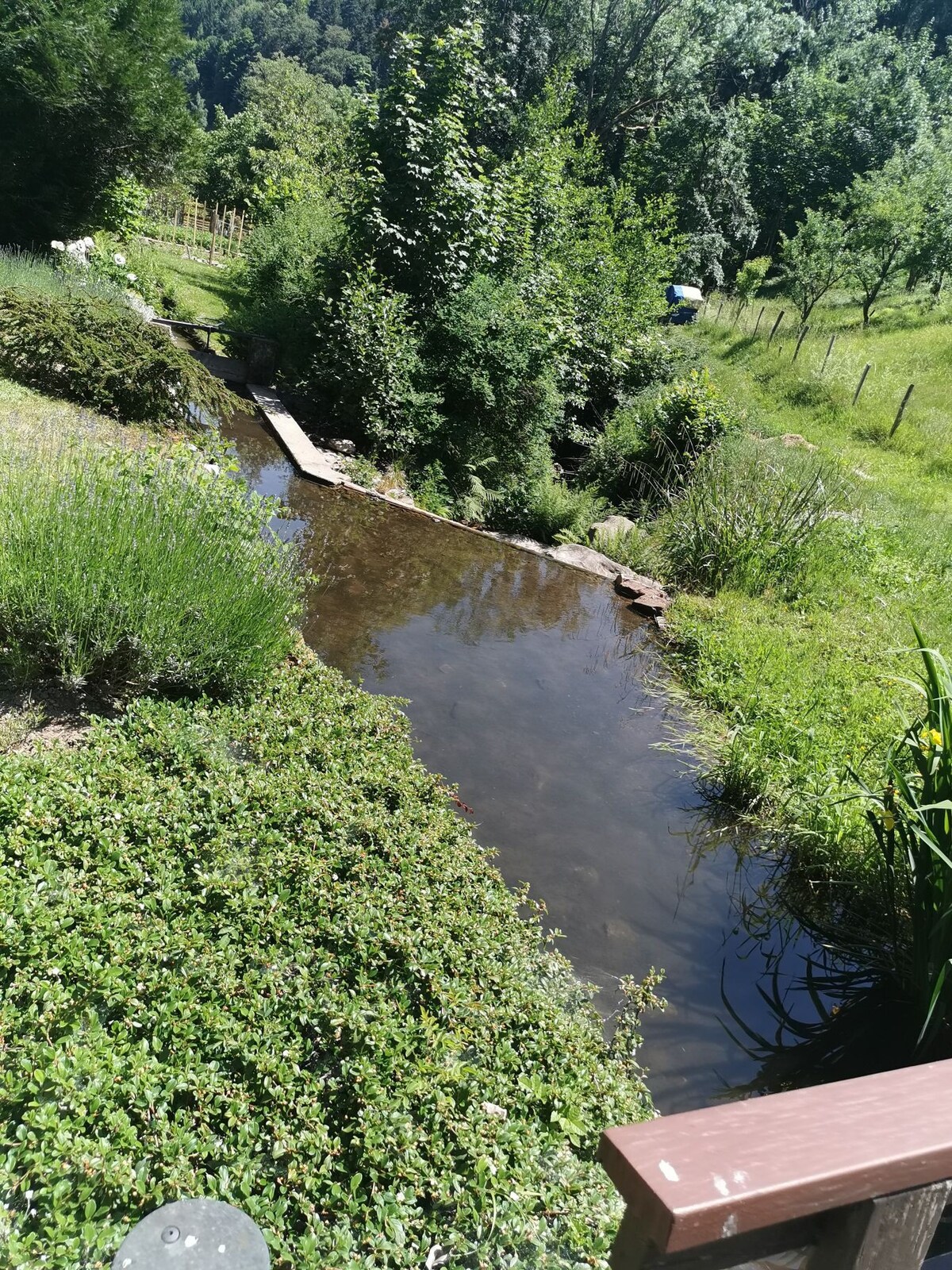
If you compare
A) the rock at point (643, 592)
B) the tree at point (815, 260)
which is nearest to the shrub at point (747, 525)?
the rock at point (643, 592)

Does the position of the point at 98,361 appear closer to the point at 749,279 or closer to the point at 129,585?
the point at 129,585

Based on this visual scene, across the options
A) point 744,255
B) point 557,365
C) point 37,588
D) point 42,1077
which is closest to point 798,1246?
point 42,1077

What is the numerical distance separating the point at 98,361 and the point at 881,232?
69.8ft

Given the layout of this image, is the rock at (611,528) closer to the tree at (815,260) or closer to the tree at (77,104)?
the tree at (77,104)

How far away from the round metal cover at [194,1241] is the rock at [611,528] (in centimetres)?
892

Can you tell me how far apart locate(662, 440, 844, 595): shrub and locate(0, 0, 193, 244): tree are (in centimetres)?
1127

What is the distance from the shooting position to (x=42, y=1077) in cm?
218

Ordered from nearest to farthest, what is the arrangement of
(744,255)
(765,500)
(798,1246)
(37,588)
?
(798,1246), (37,588), (765,500), (744,255)

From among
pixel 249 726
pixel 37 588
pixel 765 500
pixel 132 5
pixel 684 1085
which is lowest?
pixel 684 1085

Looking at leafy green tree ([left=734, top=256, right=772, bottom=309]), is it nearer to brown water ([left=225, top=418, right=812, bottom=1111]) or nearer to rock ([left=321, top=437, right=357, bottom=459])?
rock ([left=321, top=437, right=357, bottom=459])

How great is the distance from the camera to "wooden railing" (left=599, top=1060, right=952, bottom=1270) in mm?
726

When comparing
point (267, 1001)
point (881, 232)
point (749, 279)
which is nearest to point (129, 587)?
point (267, 1001)

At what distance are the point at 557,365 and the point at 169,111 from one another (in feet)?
27.0

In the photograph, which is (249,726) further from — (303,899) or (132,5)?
(132,5)
